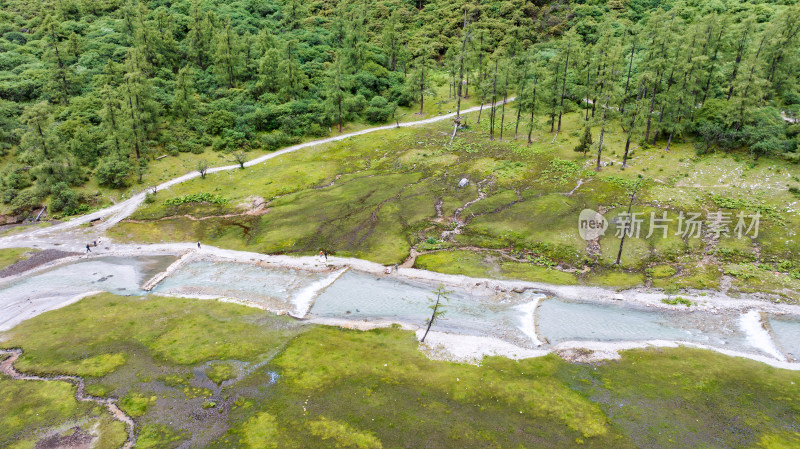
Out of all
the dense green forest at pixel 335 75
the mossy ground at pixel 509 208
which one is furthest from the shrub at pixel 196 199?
the dense green forest at pixel 335 75

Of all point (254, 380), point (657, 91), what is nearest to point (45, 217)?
point (254, 380)

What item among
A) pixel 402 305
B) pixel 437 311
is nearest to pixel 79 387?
pixel 402 305

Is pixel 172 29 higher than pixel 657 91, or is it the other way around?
pixel 172 29

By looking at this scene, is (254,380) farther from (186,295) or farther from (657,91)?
(657,91)

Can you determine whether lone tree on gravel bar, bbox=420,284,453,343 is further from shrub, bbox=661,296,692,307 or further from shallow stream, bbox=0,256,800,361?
shrub, bbox=661,296,692,307
